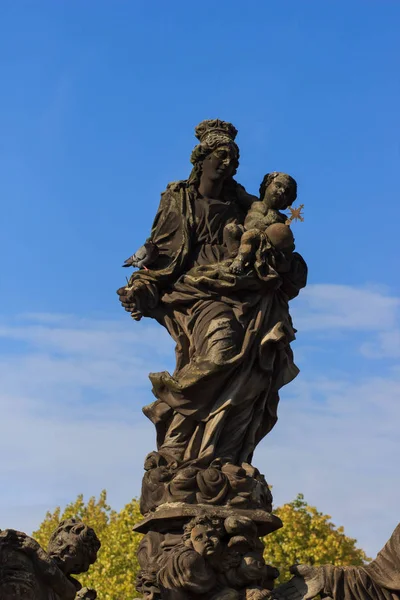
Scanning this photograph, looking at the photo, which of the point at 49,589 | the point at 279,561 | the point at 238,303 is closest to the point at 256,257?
the point at 238,303

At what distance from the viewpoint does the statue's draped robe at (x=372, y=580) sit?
11953mm

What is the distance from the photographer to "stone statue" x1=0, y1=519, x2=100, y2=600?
10.9 meters

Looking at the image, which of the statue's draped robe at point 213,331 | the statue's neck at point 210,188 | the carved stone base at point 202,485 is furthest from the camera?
the statue's neck at point 210,188

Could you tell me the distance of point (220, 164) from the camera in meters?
13.6

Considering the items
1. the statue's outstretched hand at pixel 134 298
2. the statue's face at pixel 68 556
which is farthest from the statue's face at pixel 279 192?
the statue's face at pixel 68 556

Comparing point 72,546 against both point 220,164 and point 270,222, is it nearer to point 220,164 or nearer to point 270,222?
point 270,222

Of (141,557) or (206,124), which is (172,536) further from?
(206,124)

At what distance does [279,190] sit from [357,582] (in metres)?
3.95

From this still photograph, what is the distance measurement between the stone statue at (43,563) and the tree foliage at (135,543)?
539 inches

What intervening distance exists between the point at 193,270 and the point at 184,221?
555 millimetres

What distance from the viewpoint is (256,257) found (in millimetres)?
13117

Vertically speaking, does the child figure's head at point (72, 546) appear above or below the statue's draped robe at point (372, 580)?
above

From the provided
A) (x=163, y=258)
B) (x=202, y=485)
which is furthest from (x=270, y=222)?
(x=202, y=485)

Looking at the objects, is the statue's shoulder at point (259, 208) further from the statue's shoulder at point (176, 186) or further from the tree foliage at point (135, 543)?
the tree foliage at point (135, 543)
